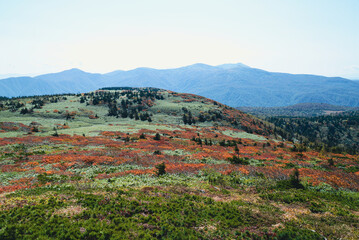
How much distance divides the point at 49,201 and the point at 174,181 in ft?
44.8

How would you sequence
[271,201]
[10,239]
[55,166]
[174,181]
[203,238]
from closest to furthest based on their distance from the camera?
[10,239]
[203,238]
[271,201]
[174,181]
[55,166]

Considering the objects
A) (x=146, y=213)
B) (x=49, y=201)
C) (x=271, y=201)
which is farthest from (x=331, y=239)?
(x=49, y=201)

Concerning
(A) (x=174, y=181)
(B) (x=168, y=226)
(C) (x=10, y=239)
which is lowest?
(A) (x=174, y=181)

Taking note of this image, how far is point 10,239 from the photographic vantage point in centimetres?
1022

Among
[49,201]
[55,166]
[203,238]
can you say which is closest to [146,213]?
[203,238]

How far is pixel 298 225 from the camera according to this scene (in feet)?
45.9

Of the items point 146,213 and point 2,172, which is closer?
point 146,213

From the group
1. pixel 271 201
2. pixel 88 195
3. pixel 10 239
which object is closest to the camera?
pixel 10 239

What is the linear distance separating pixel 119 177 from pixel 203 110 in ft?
452

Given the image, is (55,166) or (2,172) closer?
(2,172)

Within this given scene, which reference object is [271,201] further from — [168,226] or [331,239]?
[168,226]

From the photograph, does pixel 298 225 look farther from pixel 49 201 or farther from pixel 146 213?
pixel 49 201

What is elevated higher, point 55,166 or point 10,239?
point 10,239

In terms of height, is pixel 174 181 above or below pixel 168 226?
below
